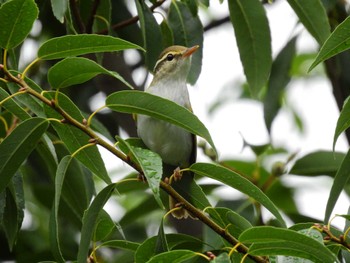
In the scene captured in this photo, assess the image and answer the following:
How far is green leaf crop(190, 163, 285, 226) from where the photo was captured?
318cm

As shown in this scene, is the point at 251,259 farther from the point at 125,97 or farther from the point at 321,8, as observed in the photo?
the point at 321,8

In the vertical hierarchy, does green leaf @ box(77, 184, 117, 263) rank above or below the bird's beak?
below

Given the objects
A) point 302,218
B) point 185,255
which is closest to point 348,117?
point 185,255

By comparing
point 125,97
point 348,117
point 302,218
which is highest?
point 125,97

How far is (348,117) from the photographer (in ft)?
10.4

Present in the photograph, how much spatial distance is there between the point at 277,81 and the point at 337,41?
2.13 metres

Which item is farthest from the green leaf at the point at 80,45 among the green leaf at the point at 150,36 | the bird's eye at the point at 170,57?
the bird's eye at the point at 170,57

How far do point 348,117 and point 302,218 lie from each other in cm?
204

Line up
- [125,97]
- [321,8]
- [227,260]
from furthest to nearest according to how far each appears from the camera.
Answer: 1. [321,8]
2. [125,97]
3. [227,260]

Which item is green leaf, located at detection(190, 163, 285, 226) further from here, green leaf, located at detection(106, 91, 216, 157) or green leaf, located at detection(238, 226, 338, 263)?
green leaf, located at detection(238, 226, 338, 263)

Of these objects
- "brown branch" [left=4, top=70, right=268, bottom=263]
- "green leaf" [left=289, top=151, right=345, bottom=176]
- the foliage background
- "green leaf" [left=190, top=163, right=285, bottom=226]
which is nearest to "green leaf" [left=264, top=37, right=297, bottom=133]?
the foliage background

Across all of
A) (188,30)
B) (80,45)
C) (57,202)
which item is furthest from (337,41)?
(188,30)

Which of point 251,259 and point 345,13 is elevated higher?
point 345,13

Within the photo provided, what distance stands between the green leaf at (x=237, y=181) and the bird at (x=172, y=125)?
0.94 metres
